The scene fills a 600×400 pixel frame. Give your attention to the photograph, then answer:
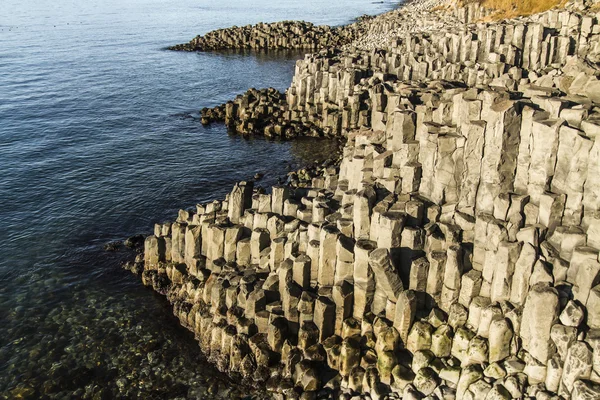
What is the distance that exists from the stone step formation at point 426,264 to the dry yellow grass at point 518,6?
3667cm

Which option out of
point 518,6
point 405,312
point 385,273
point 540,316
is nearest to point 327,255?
point 385,273

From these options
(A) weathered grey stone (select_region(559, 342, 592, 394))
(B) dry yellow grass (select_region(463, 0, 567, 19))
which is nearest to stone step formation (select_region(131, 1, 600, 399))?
(A) weathered grey stone (select_region(559, 342, 592, 394))

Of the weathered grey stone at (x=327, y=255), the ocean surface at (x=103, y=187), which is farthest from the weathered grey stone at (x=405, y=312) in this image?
the ocean surface at (x=103, y=187)

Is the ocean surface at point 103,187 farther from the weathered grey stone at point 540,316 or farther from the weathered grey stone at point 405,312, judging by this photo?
the weathered grey stone at point 540,316

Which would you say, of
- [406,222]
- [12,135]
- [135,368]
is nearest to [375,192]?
[406,222]

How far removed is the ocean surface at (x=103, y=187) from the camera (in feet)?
54.9

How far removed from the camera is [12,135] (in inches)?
1570

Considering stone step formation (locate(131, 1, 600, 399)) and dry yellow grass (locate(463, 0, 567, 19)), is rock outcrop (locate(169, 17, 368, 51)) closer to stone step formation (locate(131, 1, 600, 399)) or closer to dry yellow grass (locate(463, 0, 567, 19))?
dry yellow grass (locate(463, 0, 567, 19))

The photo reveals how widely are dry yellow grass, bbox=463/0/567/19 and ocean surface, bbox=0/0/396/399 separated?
23839 millimetres

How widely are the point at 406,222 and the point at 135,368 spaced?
31.3 feet

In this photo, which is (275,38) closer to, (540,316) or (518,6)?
(518,6)

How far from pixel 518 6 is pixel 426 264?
50983mm

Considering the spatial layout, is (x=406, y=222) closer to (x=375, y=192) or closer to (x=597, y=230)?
(x=375, y=192)

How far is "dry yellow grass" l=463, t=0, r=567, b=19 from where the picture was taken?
52.5 metres
